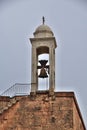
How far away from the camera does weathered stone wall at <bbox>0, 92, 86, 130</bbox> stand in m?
23.6

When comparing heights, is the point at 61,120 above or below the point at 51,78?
below

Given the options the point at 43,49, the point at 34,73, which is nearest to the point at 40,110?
the point at 34,73

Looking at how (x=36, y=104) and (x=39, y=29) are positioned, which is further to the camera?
(x=39, y=29)

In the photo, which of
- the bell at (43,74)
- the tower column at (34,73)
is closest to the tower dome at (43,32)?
the tower column at (34,73)

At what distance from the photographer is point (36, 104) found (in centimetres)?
2397

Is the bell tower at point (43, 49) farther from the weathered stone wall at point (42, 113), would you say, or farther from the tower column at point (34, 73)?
the weathered stone wall at point (42, 113)

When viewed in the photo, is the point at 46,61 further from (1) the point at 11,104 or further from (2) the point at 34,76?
(1) the point at 11,104

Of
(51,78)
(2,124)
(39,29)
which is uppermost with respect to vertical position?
(39,29)

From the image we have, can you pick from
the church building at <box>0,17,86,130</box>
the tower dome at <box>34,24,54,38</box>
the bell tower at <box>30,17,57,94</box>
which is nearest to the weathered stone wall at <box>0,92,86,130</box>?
the church building at <box>0,17,86,130</box>

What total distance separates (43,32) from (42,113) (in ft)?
12.6

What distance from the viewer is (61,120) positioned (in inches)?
929

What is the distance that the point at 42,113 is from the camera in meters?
23.8

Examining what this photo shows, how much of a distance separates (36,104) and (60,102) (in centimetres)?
101

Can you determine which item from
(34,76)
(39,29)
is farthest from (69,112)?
(39,29)
